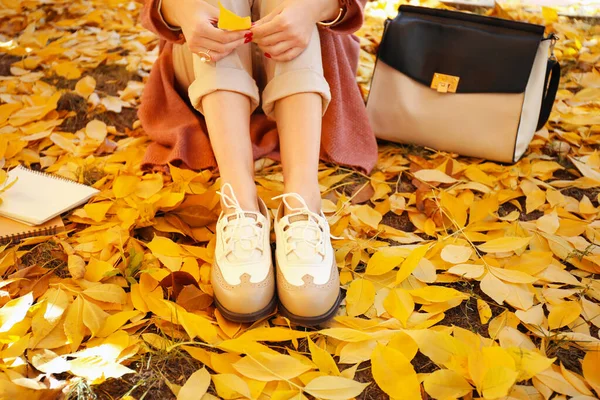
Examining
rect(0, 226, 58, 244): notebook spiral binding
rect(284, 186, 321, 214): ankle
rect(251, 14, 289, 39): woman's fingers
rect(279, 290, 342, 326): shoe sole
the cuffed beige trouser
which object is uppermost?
rect(251, 14, 289, 39): woman's fingers

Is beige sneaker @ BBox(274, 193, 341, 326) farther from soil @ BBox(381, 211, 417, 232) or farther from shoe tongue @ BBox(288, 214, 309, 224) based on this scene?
soil @ BBox(381, 211, 417, 232)

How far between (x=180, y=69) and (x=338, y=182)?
1.49ft

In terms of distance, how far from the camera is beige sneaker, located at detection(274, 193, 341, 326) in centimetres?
82

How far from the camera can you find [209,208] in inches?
41.7

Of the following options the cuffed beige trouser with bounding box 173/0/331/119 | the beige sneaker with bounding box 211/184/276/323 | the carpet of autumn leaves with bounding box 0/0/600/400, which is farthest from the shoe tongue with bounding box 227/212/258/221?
the cuffed beige trouser with bounding box 173/0/331/119

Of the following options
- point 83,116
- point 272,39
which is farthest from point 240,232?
point 83,116

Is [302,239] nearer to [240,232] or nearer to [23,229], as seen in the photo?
[240,232]

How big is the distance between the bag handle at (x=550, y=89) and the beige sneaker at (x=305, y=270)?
2.37ft

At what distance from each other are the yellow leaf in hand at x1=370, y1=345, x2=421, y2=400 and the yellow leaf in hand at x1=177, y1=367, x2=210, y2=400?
0.24 m

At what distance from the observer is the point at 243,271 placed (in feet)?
2.76

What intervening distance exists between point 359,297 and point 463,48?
26.8 inches

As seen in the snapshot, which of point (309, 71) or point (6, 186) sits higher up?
point (309, 71)

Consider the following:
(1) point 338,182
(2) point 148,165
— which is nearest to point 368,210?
(1) point 338,182

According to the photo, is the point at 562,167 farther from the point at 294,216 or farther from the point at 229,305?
the point at 229,305
